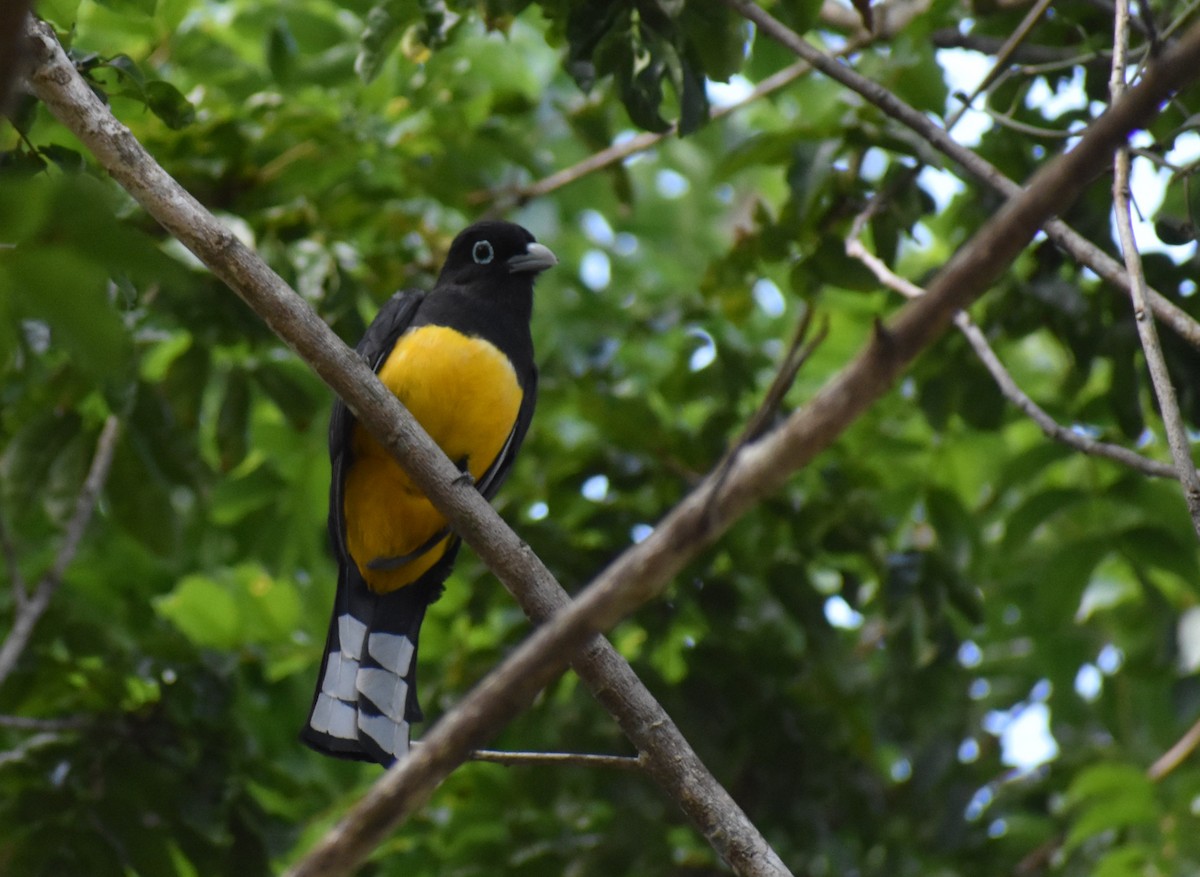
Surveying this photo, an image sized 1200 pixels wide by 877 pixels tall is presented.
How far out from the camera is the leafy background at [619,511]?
425 cm

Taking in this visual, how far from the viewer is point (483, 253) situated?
16.5ft

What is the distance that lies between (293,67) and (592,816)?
9.66 ft

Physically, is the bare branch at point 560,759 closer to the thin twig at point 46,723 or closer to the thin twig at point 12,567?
the thin twig at point 46,723

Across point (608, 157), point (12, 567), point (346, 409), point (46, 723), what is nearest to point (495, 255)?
point (608, 157)

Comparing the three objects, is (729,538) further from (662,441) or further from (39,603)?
A: (39,603)

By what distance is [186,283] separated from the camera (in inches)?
63.7

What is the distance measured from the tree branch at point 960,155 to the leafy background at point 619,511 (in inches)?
10.1

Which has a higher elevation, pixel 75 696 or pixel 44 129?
pixel 44 129

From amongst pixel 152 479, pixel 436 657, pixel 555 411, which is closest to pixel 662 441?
pixel 555 411

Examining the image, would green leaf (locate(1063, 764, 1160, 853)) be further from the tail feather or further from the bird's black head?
the bird's black head

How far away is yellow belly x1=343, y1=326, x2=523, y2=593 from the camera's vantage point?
172 inches

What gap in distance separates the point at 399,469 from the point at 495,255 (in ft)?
3.80

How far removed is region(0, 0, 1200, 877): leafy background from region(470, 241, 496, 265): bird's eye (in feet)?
0.92

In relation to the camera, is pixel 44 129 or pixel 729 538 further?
pixel 729 538
